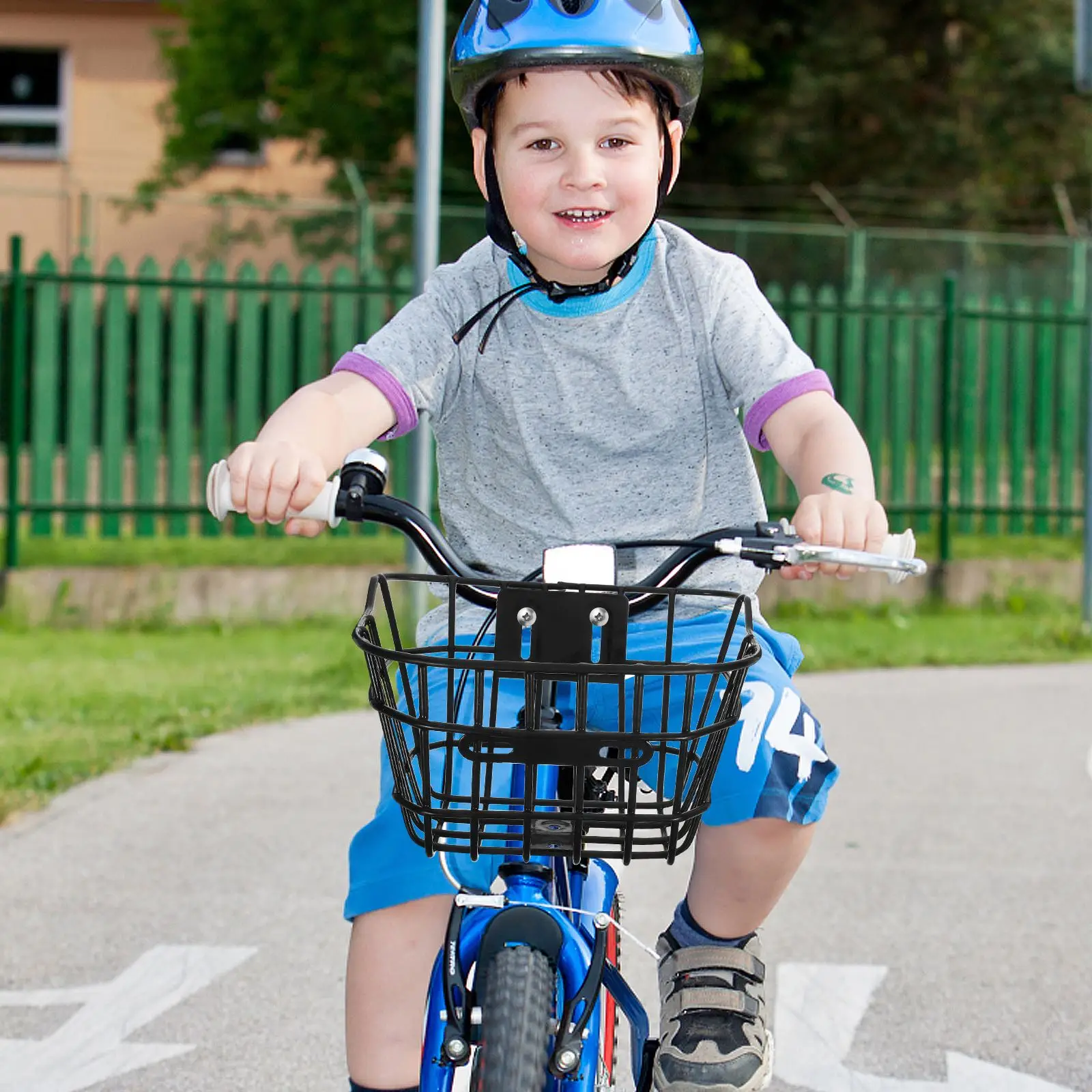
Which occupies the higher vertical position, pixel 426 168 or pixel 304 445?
pixel 426 168

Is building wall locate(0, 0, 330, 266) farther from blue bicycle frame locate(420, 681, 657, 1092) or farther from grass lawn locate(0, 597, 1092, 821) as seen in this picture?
blue bicycle frame locate(420, 681, 657, 1092)

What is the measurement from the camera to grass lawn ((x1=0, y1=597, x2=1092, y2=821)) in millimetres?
6367

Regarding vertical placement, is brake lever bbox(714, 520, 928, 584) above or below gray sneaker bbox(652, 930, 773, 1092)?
above

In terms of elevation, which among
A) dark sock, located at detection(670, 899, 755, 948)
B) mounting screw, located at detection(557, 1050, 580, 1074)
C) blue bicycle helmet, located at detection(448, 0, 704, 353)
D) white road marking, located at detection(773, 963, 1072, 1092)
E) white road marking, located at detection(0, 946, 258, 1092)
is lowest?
white road marking, located at detection(0, 946, 258, 1092)

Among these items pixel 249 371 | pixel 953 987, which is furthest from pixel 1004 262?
pixel 953 987

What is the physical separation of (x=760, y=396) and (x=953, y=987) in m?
1.95

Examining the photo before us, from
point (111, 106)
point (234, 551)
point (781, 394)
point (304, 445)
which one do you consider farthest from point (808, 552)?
point (111, 106)

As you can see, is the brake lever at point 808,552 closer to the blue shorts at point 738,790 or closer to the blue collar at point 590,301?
the blue shorts at point 738,790

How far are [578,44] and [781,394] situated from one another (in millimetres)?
576

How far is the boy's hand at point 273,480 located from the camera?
7.35 ft

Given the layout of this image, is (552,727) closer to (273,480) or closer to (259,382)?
(273,480)

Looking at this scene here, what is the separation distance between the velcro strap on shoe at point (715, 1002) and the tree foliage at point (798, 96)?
16849 mm

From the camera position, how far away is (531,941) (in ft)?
7.33

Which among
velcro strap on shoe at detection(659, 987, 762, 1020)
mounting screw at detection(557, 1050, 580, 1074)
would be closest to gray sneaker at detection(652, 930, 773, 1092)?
velcro strap on shoe at detection(659, 987, 762, 1020)
